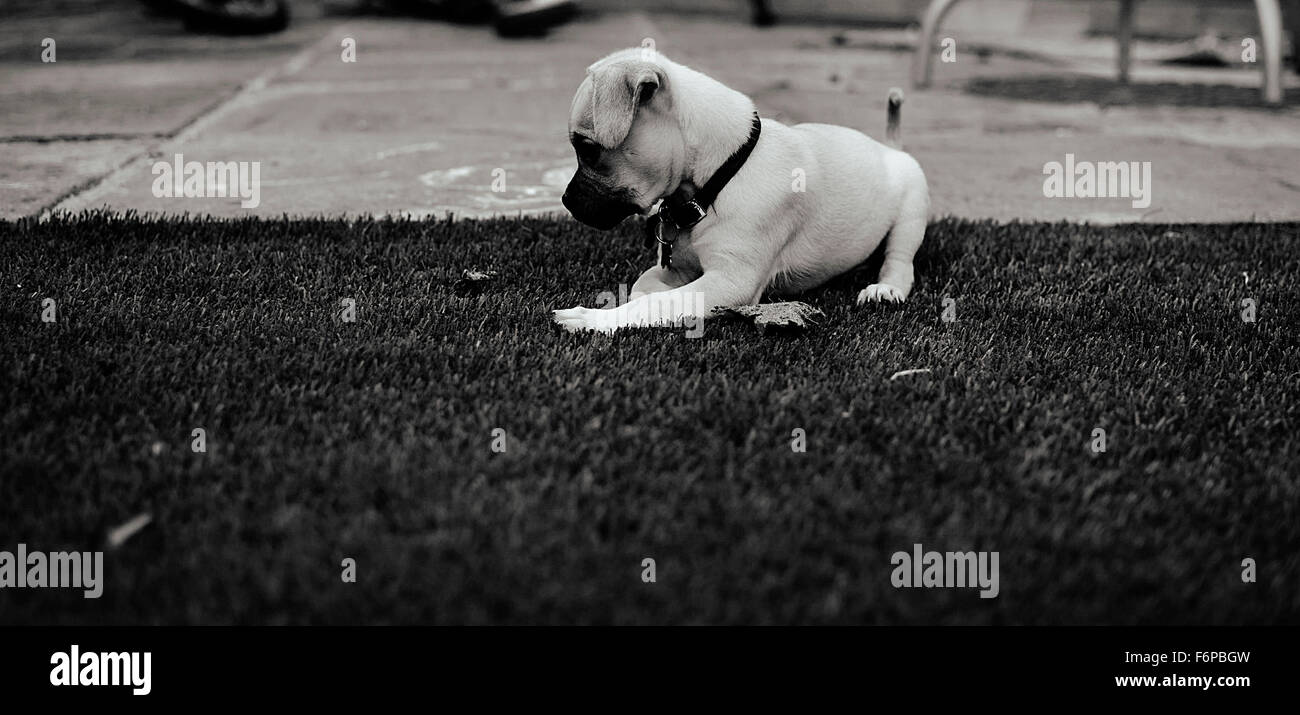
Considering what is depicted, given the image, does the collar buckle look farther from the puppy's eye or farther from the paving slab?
the paving slab

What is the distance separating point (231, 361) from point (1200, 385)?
2.50 m

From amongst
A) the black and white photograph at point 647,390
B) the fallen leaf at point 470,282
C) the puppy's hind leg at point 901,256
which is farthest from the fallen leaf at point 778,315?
the fallen leaf at point 470,282

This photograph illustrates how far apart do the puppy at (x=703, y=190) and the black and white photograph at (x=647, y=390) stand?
0.01 metres

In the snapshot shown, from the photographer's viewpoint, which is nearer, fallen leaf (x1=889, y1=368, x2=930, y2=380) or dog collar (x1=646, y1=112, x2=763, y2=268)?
fallen leaf (x1=889, y1=368, x2=930, y2=380)

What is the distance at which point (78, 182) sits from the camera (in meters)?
4.45

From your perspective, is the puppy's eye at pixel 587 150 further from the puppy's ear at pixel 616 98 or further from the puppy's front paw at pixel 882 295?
the puppy's front paw at pixel 882 295

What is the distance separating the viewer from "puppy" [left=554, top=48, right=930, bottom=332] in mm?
2990

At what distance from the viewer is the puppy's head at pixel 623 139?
291 cm

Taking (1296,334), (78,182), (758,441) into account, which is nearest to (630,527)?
(758,441)

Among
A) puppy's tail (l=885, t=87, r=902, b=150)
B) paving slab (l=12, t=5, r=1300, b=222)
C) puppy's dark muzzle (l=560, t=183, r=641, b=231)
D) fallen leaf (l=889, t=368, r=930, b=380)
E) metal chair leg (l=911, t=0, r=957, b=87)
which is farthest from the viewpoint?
metal chair leg (l=911, t=0, r=957, b=87)

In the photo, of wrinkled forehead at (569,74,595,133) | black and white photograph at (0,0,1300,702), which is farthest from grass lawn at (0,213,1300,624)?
wrinkled forehead at (569,74,595,133)

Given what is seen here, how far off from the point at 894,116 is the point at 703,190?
118cm

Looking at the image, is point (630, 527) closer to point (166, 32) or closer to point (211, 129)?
point (211, 129)

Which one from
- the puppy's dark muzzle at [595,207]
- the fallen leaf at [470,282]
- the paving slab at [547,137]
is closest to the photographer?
the puppy's dark muzzle at [595,207]
